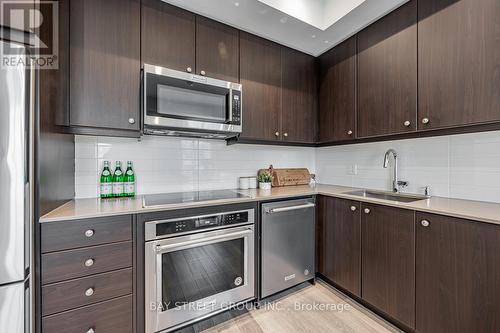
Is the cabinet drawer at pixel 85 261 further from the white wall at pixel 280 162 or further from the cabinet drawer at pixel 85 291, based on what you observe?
the white wall at pixel 280 162

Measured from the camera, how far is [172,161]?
196 cm

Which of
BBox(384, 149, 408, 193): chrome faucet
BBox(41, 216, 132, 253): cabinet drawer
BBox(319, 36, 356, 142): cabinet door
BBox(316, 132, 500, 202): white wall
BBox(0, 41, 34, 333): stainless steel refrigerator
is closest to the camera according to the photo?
BBox(0, 41, 34, 333): stainless steel refrigerator

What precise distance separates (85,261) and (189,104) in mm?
1183

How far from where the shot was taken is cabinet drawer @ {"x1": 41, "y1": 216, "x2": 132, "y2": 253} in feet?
3.51

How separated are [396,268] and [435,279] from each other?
0.74ft

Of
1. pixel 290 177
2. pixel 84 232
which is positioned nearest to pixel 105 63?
pixel 84 232

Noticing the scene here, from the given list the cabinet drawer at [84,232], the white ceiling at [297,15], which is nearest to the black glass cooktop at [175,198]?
the cabinet drawer at [84,232]

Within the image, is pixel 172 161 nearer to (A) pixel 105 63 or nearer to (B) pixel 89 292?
(A) pixel 105 63

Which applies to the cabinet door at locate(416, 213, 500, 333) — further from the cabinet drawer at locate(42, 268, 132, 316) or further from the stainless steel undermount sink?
the cabinet drawer at locate(42, 268, 132, 316)

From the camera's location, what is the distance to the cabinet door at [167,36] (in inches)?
61.2

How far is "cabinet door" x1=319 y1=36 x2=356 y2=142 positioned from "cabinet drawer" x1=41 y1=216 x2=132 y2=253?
1.98m

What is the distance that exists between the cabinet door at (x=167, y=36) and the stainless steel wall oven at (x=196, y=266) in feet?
3.86

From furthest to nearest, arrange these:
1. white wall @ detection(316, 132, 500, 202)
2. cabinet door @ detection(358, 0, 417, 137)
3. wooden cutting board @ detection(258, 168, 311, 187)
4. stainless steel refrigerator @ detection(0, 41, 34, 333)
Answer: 1. wooden cutting board @ detection(258, 168, 311, 187)
2. cabinet door @ detection(358, 0, 417, 137)
3. white wall @ detection(316, 132, 500, 202)
4. stainless steel refrigerator @ detection(0, 41, 34, 333)

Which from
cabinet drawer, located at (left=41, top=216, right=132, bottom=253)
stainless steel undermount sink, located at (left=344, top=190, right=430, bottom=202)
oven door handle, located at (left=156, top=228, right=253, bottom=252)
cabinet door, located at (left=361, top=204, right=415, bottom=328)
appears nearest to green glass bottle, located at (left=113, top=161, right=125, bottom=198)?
cabinet drawer, located at (left=41, top=216, right=132, bottom=253)
